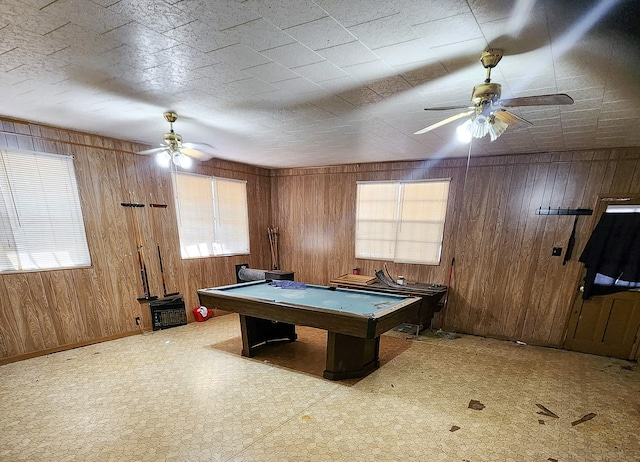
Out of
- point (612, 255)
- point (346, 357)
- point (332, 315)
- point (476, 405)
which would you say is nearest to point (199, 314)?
point (346, 357)

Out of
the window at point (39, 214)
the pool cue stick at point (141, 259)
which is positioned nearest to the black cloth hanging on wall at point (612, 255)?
the pool cue stick at point (141, 259)

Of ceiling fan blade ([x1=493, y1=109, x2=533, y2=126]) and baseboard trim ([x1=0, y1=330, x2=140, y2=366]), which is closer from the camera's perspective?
ceiling fan blade ([x1=493, y1=109, x2=533, y2=126])

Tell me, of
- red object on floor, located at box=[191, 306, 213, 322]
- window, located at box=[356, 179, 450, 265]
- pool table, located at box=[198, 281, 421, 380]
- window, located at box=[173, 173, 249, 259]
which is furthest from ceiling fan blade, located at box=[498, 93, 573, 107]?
red object on floor, located at box=[191, 306, 213, 322]

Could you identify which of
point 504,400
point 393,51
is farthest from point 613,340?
point 393,51

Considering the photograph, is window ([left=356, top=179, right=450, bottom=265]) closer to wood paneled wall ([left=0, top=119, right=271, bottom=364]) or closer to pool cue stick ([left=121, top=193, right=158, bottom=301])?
wood paneled wall ([left=0, top=119, right=271, bottom=364])

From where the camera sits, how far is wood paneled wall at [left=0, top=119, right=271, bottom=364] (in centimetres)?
300

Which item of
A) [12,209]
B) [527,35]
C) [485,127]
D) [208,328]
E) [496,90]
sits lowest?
[208,328]

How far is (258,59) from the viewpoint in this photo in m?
1.64

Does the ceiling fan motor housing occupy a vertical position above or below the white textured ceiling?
below

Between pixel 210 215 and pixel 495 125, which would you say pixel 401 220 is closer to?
pixel 495 125

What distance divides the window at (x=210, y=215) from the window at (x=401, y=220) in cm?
236

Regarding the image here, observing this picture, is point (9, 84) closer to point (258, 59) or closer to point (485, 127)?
point (258, 59)

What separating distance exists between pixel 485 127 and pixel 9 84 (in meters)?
3.60

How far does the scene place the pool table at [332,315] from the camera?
2.45 metres
